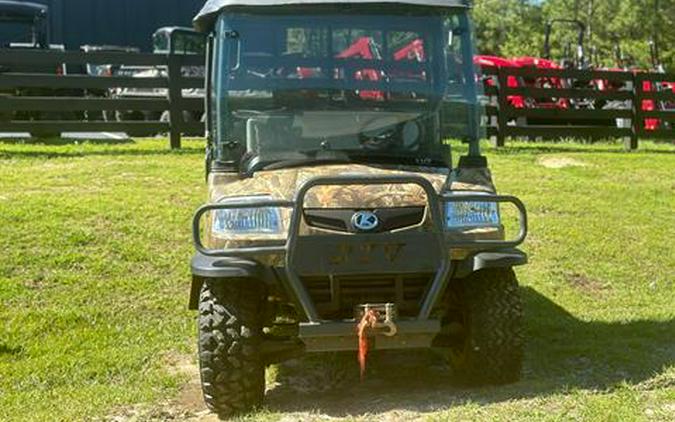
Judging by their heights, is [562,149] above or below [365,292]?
below

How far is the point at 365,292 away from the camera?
16.0 ft

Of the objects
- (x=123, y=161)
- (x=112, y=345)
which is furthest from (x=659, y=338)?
(x=123, y=161)

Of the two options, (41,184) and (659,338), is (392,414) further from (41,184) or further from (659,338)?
(41,184)

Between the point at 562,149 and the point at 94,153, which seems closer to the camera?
the point at 94,153

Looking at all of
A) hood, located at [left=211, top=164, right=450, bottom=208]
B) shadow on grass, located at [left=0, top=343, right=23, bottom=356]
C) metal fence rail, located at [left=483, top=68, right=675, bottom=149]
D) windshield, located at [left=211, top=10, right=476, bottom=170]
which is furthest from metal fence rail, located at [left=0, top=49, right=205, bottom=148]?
hood, located at [left=211, top=164, right=450, bottom=208]

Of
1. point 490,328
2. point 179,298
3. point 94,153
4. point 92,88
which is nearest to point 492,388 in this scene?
point 490,328

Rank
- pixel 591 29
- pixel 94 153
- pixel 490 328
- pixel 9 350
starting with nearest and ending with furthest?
1. pixel 490 328
2. pixel 9 350
3. pixel 94 153
4. pixel 591 29

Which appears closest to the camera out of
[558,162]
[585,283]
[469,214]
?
[469,214]

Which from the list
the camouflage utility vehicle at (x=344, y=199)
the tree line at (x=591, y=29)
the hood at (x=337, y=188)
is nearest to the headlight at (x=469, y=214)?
the camouflage utility vehicle at (x=344, y=199)

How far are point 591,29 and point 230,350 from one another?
34.8 metres

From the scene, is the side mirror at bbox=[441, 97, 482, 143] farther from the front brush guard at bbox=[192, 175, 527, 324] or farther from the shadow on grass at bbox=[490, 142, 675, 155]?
the shadow on grass at bbox=[490, 142, 675, 155]

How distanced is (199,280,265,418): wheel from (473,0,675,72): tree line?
91.9 feet

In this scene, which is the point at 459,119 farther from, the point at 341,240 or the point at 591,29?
the point at 591,29

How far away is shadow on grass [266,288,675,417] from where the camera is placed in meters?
5.01
